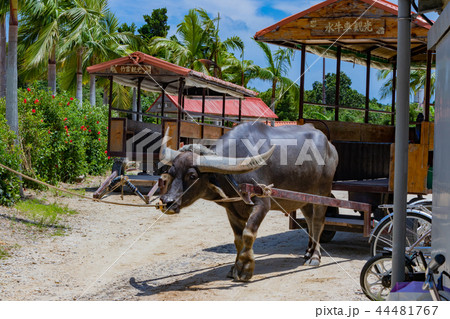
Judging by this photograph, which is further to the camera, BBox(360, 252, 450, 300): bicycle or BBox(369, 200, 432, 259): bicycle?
BBox(369, 200, 432, 259): bicycle

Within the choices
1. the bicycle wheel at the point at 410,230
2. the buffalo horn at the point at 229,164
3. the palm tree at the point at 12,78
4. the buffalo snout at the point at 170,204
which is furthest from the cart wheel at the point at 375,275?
the palm tree at the point at 12,78

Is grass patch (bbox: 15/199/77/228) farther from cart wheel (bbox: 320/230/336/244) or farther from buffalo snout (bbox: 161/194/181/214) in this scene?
cart wheel (bbox: 320/230/336/244)

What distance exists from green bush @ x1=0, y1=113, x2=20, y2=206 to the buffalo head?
4.50 meters

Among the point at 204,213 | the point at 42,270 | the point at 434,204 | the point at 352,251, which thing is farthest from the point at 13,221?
the point at 434,204

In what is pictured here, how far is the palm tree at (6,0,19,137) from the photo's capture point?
34.8ft

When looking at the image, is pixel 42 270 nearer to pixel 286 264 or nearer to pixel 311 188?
pixel 286 264

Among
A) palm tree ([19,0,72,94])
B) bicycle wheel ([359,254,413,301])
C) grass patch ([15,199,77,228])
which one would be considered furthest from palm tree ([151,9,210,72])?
bicycle wheel ([359,254,413,301])

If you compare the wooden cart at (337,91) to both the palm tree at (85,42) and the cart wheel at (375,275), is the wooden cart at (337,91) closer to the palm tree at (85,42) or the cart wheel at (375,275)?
the cart wheel at (375,275)

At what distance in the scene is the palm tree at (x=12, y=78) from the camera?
1061 centimetres

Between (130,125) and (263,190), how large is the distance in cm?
849

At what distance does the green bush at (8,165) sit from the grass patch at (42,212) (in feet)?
0.80

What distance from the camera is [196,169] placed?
19.6ft

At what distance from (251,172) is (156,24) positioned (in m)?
34.4

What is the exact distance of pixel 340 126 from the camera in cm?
876
